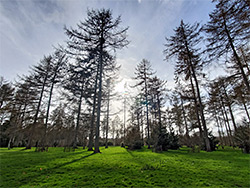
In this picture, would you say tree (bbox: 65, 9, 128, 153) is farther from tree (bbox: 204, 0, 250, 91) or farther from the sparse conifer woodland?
tree (bbox: 204, 0, 250, 91)

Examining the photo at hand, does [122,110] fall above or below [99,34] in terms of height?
below

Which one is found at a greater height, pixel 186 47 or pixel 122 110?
pixel 186 47

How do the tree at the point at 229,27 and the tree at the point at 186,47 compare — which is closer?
the tree at the point at 229,27

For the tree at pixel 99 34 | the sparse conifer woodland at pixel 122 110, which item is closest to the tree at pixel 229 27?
the sparse conifer woodland at pixel 122 110

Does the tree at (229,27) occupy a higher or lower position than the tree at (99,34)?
lower

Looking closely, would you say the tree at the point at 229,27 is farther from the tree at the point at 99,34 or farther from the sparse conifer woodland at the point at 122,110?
the tree at the point at 99,34

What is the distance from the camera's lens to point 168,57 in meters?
10.9

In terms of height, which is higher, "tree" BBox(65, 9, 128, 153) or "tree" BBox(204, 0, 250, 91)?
"tree" BBox(65, 9, 128, 153)

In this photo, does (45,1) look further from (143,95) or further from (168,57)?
(143,95)

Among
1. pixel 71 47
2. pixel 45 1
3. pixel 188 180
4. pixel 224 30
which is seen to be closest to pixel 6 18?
pixel 45 1

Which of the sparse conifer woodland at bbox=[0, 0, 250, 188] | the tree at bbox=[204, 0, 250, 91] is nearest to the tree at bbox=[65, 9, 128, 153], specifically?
the sparse conifer woodland at bbox=[0, 0, 250, 188]

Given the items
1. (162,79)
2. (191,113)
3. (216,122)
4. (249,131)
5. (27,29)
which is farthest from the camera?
(216,122)

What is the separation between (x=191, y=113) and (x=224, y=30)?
14.1 meters

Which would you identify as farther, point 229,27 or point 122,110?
point 122,110
